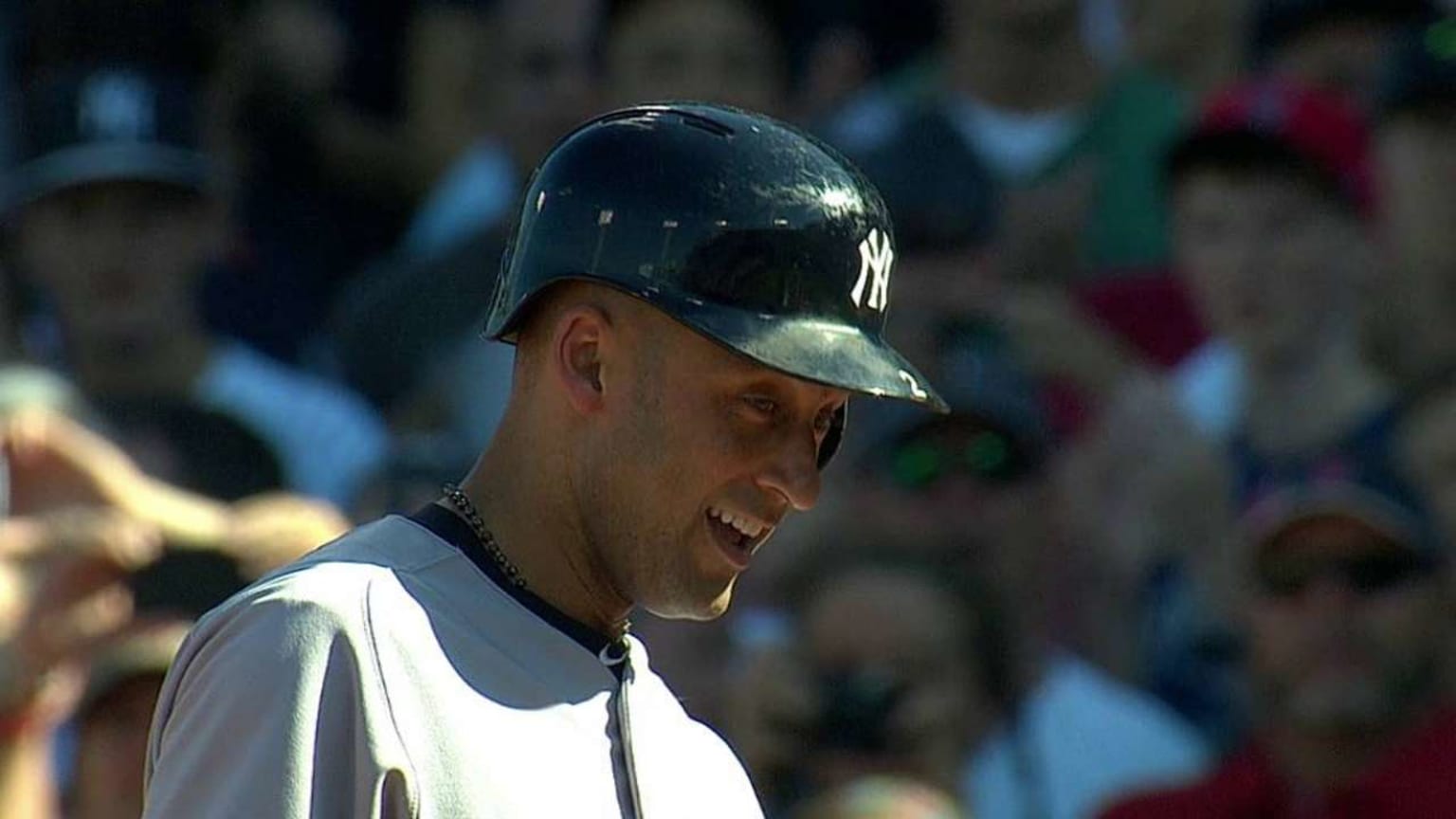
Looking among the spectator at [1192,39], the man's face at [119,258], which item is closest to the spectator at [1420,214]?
the spectator at [1192,39]

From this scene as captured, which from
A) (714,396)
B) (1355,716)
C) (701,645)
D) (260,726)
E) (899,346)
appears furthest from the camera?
(899,346)

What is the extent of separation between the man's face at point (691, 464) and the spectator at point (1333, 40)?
4.47 m

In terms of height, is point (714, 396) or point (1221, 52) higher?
point (1221, 52)

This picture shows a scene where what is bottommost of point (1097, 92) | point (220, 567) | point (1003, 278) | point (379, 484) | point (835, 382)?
point (835, 382)

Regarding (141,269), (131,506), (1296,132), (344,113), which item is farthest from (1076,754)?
(344,113)

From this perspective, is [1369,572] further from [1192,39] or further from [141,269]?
[141,269]

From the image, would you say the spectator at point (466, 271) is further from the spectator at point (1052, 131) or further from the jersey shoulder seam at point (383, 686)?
the jersey shoulder seam at point (383, 686)

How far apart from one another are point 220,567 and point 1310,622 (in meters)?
1.91

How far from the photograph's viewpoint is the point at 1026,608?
589cm

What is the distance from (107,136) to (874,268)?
14.8ft

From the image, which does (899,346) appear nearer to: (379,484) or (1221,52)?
(379,484)

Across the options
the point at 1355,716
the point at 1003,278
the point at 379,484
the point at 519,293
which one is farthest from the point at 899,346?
the point at 519,293

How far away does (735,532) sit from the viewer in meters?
2.65

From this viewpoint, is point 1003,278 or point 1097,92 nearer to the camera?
point 1003,278
